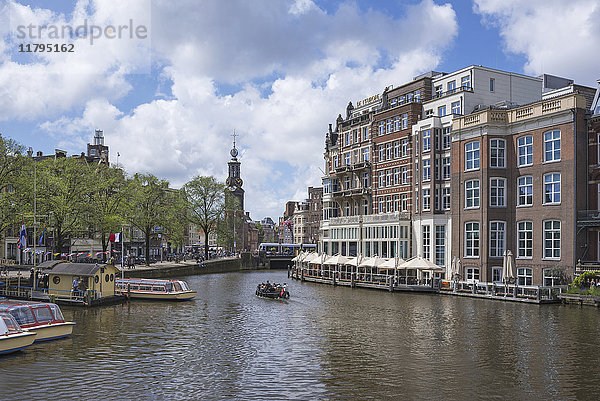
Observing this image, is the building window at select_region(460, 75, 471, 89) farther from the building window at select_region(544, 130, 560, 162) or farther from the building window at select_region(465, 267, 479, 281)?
the building window at select_region(465, 267, 479, 281)

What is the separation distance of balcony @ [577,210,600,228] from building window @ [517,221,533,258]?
545 cm

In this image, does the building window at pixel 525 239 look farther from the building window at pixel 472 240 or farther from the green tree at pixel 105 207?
the green tree at pixel 105 207

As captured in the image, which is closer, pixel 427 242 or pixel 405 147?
pixel 427 242

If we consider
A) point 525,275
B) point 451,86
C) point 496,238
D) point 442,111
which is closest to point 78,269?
point 496,238

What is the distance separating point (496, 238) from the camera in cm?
6031

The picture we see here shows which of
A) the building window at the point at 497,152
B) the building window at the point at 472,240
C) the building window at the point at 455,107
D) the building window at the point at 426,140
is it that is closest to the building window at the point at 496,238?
the building window at the point at 472,240

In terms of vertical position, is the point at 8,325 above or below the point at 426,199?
below

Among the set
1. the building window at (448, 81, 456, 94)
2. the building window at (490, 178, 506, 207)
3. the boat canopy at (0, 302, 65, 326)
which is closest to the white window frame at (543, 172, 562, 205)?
the building window at (490, 178, 506, 207)

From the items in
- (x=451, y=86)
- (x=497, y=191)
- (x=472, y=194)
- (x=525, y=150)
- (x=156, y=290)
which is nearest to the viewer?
(x=156, y=290)

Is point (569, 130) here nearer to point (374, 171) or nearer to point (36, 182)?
point (374, 171)

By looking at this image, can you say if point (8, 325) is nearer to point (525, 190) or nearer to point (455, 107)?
point (525, 190)

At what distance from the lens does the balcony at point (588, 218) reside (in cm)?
5156

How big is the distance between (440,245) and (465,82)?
20478 millimetres

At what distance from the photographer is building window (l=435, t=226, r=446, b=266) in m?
66.5
